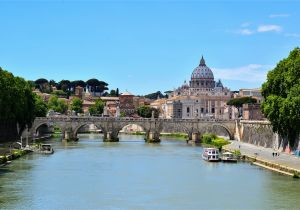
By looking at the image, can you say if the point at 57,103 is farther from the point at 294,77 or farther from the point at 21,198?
the point at 21,198

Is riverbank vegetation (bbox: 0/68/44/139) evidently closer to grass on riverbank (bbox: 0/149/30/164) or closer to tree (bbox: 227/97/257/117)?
grass on riverbank (bbox: 0/149/30/164)

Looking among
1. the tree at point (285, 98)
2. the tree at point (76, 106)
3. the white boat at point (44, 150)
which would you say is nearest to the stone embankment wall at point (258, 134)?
the tree at point (285, 98)

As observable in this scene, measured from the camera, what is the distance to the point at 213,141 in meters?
79.2

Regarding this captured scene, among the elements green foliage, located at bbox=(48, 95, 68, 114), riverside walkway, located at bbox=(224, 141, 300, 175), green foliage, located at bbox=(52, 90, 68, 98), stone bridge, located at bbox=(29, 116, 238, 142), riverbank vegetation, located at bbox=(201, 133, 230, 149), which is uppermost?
green foliage, located at bbox=(52, 90, 68, 98)

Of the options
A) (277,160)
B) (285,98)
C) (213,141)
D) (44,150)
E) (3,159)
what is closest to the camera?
(3,159)

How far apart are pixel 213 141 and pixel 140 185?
40750mm

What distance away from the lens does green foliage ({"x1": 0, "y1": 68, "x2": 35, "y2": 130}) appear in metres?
66.0

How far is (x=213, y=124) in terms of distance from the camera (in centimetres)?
8900

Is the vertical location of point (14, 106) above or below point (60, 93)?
below

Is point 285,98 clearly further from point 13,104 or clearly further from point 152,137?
point 152,137

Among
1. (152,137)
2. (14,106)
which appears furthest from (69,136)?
(14,106)

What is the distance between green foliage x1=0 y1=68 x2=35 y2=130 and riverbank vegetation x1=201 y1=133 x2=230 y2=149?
1967 cm

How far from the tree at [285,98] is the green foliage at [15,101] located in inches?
899

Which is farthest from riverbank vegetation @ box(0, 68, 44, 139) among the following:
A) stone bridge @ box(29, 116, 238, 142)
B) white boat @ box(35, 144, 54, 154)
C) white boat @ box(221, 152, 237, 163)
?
white boat @ box(221, 152, 237, 163)
